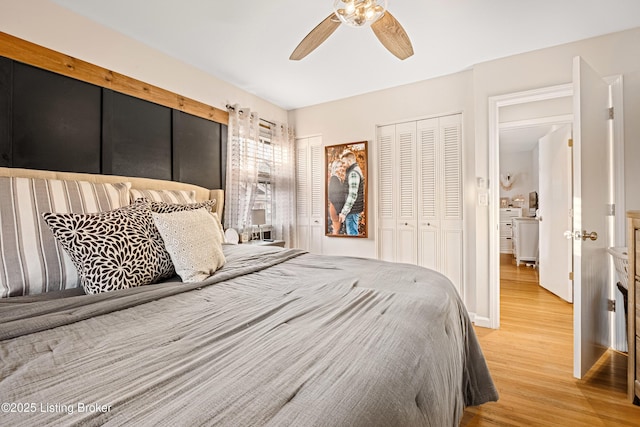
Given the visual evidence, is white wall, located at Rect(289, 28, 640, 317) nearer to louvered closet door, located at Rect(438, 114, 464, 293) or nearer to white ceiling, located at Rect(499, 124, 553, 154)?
louvered closet door, located at Rect(438, 114, 464, 293)

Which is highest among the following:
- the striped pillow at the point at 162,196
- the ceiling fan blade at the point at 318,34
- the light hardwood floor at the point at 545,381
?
the ceiling fan blade at the point at 318,34

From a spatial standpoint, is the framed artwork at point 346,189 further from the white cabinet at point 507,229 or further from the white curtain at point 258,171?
the white cabinet at point 507,229

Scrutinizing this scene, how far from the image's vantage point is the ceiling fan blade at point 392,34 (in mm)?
1701

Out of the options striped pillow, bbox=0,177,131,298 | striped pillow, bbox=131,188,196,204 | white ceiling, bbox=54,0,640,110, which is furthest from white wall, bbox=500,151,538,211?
striped pillow, bbox=0,177,131,298

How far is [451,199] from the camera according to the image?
312cm

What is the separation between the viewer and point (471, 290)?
2932mm

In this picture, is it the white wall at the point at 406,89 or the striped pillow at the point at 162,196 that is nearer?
the striped pillow at the point at 162,196

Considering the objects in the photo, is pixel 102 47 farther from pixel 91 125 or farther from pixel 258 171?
pixel 258 171

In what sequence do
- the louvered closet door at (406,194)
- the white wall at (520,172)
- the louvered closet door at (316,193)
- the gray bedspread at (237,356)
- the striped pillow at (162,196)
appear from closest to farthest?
1. the gray bedspread at (237,356)
2. the striped pillow at (162,196)
3. the louvered closet door at (406,194)
4. the louvered closet door at (316,193)
5. the white wall at (520,172)

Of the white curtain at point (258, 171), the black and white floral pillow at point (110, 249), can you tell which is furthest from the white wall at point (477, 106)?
the black and white floral pillow at point (110, 249)

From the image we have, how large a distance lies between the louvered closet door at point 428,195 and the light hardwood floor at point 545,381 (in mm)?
901

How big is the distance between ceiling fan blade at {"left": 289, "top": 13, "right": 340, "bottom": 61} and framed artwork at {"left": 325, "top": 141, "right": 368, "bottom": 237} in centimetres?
174

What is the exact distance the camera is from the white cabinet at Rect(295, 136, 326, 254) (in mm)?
3936

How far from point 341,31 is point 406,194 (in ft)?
6.16
